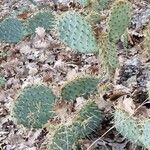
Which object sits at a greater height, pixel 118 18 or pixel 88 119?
pixel 118 18

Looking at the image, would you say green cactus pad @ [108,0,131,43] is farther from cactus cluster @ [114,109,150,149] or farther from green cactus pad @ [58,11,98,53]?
cactus cluster @ [114,109,150,149]

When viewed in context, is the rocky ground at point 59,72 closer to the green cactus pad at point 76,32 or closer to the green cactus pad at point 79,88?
the green cactus pad at point 79,88

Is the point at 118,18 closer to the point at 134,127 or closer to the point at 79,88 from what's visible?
the point at 79,88

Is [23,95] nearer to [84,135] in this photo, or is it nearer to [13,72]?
[84,135]

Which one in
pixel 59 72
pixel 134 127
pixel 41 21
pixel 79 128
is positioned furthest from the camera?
pixel 41 21

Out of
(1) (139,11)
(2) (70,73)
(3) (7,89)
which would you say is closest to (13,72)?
(3) (7,89)

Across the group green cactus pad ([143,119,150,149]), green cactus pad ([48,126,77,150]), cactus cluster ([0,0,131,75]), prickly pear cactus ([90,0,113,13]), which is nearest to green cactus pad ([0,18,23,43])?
prickly pear cactus ([90,0,113,13])

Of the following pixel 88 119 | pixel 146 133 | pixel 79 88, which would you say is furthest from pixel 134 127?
pixel 79 88
